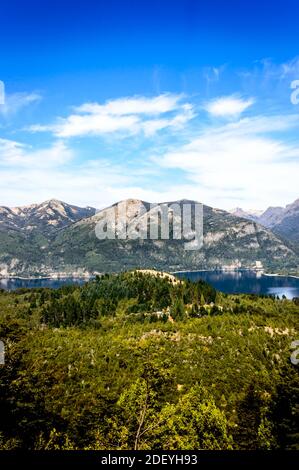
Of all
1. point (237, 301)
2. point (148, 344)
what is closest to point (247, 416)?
point (148, 344)

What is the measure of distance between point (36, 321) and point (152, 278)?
205ft

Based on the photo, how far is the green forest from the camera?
31.2 metres

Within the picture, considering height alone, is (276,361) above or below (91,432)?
below

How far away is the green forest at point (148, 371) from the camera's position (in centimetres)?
3125

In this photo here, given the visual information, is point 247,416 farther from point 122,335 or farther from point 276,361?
point 122,335

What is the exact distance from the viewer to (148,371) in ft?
94.8

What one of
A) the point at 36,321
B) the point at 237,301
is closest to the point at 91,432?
the point at 36,321

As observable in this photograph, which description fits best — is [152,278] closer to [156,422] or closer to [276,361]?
[276,361]

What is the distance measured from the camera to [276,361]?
92.4 meters

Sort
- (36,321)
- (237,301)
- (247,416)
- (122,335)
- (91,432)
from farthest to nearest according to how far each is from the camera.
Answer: (237,301) < (36,321) < (122,335) < (247,416) < (91,432)
